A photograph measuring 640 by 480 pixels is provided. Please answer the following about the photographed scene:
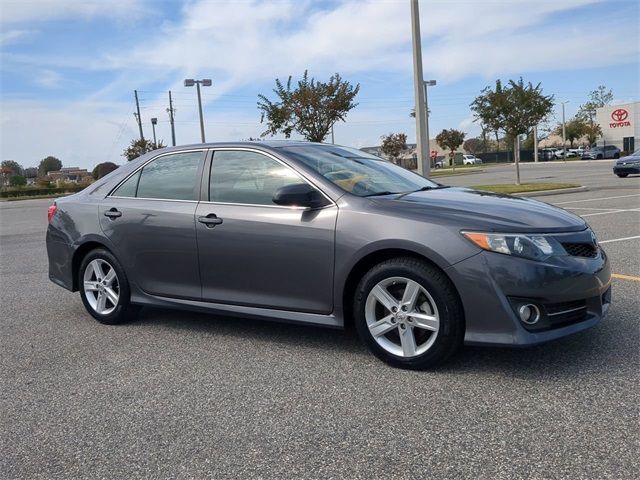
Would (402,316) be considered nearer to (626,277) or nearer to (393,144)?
(626,277)

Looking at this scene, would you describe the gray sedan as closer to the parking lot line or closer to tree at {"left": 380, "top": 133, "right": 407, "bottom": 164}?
the parking lot line

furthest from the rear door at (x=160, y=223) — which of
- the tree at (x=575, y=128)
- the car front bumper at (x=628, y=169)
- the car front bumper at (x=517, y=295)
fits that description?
the tree at (x=575, y=128)

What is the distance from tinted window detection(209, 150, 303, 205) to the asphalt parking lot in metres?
1.11

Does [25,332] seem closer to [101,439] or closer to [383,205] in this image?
[101,439]

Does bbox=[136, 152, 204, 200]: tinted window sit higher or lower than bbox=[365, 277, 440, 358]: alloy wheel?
higher

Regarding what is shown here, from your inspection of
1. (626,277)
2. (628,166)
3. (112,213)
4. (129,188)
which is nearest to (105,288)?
(112,213)

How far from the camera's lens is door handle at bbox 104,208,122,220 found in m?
5.23

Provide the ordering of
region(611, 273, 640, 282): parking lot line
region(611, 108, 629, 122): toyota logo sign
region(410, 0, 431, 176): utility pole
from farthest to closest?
region(611, 108, 629, 122): toyota logo sign → region(410, 0, 431, 176): utility pole → region(611, 273, 640, 282): parking lot line

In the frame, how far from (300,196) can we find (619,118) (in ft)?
242

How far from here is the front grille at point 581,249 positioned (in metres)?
3.75

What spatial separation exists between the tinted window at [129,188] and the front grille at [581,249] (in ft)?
11.6

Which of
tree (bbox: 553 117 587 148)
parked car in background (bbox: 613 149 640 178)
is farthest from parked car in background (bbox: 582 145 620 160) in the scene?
parked car in background (bbox: 613 149 640 178)

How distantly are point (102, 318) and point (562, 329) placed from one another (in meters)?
3.82

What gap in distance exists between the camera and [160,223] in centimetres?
492
